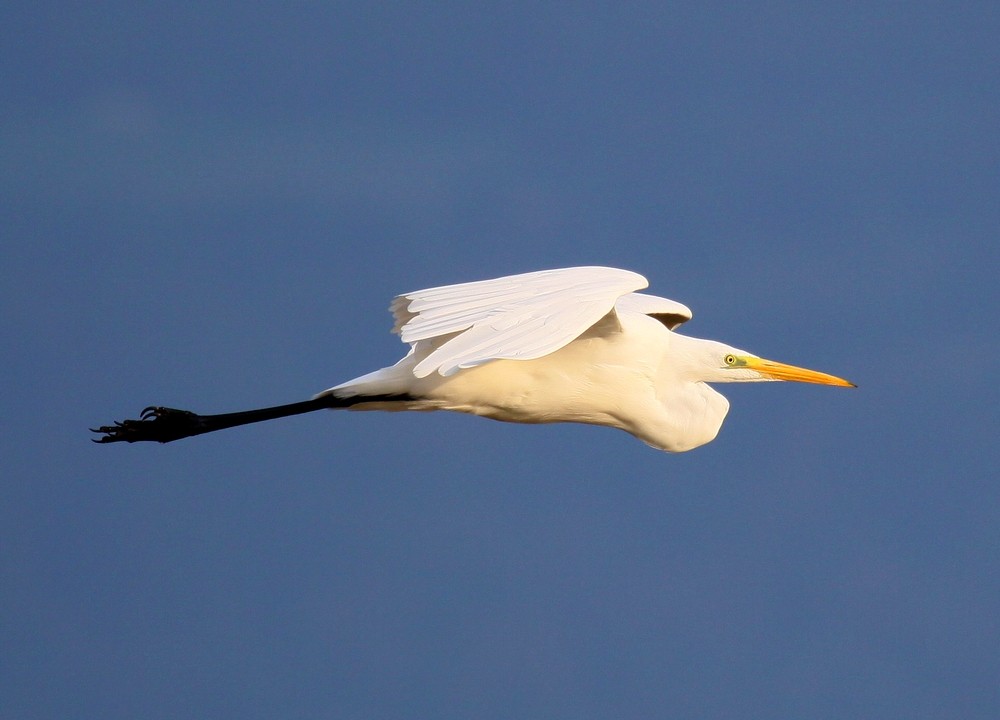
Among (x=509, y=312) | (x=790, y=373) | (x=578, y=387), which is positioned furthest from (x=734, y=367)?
(x=509, y=312)

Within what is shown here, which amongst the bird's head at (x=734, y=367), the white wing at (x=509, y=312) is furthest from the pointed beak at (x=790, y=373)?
the white wing at (x=509, y=312)

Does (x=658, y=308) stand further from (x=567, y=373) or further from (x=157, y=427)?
(x=157, y=427)

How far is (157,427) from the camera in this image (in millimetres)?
7906

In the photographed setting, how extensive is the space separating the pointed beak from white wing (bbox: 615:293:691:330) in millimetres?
429

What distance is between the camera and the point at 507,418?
7344mm

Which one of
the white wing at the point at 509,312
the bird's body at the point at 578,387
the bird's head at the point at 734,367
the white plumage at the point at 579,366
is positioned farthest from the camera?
the bird's head at the point at 734,367

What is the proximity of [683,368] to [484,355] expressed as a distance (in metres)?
2.37

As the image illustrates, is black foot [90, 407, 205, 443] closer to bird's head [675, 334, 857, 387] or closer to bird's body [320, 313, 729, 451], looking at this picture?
bird's body [320, 313, 729, 451]

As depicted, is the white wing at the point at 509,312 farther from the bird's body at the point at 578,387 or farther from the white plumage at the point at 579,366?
the bird's body at the point at 578,387

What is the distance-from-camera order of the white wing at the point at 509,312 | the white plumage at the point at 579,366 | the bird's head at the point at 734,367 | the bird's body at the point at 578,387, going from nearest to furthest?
1. the white wing at the point at 509,312
2. the white plumage at the point at 579,366
3. the bird's body at the point at 578,387
4. the bird's head at the point at 734,367

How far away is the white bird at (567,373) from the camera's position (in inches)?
244

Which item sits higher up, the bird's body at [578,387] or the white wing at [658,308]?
the white wing at [658,308]

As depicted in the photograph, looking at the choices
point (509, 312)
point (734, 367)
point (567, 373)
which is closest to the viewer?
point (509, 312)

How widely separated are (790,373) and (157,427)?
324 cm
